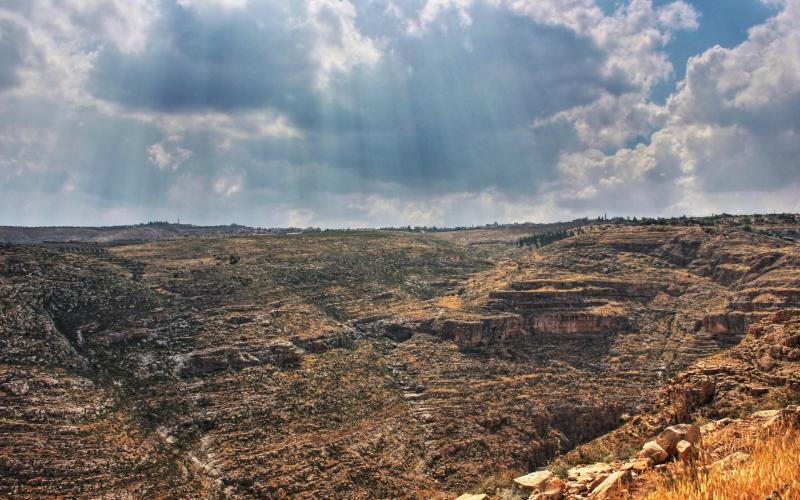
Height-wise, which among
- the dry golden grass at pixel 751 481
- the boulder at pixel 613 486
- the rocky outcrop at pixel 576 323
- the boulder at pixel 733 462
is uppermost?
the dry golden grass at pixel 751 481

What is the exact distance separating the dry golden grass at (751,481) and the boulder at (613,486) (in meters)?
1.68

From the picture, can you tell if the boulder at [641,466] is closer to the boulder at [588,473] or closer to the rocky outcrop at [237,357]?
the boulder at [588,473]

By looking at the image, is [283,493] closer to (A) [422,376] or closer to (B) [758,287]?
(A) [422,376]

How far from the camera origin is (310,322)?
82625mm

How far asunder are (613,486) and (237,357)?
5992 centimetres

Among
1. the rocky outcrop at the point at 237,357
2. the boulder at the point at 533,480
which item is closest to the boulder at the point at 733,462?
the boulder at the point at 533,480

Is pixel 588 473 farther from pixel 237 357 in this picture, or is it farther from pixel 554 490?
pixel 237 357

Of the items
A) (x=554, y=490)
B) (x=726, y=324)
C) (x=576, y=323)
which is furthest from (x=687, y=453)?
(x=726, y=324)

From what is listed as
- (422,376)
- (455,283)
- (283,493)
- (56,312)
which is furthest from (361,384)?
(455,283)

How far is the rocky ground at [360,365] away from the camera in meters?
45.2

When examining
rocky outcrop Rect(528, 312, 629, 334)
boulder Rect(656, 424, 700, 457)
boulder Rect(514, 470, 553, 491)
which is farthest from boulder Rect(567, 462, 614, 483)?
rocky outcrop Rect(528, 312, 629, 334)

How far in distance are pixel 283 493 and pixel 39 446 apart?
846 inches

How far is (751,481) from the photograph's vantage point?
10867 millimetres

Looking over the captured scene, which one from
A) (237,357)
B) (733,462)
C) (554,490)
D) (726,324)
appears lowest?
(237,357)
